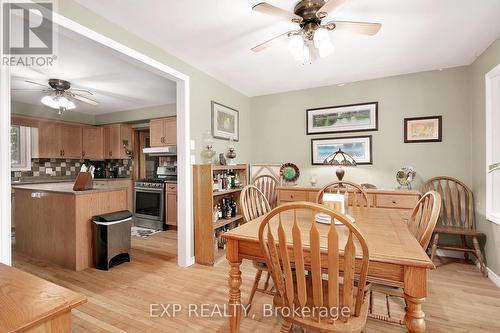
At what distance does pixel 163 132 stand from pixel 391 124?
3.74 meters

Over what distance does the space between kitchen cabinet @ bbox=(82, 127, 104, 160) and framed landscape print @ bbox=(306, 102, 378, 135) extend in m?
4.28

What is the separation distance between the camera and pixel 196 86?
286cm

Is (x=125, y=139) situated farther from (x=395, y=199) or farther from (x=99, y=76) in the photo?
(x=395, y=199)

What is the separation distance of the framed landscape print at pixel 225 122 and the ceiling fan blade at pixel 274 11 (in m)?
1.70

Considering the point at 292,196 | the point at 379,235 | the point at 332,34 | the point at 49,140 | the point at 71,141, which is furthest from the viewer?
the point at 71,141

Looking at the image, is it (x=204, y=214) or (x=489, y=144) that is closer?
(x=489, y=144)

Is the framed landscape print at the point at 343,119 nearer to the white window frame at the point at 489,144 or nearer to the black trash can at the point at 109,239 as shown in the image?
the white window frame at the point at 489,144

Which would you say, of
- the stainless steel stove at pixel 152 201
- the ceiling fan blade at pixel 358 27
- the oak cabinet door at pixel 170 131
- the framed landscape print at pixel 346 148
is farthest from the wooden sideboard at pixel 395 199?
the stainless steel stove at pixel 152 201

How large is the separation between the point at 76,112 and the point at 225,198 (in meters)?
4.01

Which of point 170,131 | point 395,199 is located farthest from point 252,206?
point 170,131

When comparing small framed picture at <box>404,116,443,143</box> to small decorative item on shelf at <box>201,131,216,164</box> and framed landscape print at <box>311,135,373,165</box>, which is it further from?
small decorative item on shelf at <box>201,131,216,164</box>

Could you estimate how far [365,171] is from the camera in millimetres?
3338

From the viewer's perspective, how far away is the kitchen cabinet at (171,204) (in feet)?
13.8

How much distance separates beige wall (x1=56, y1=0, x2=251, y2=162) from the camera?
1758mm
